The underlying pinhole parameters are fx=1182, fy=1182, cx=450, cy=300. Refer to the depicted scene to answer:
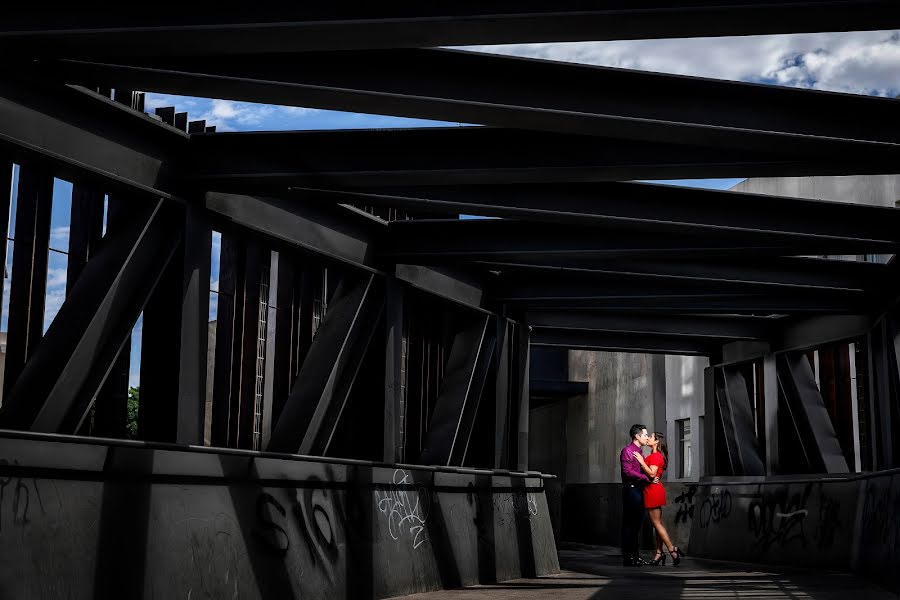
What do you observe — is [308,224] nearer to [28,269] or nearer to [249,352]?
[249,352]

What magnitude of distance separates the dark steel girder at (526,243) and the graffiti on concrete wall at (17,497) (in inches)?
271

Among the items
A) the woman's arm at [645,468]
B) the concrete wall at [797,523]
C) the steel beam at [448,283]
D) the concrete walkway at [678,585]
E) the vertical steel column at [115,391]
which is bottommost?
the concrete walkway at [678,585]

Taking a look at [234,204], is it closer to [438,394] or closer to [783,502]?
[438,394]

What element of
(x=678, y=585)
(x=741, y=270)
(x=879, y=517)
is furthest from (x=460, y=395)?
(x=879, y=517)

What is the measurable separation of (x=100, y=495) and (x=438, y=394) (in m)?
8.77

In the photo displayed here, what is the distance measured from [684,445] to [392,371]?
23.7m

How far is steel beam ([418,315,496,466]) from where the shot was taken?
602 inches

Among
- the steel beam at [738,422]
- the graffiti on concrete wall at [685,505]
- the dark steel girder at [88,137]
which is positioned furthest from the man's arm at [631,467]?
the dark steel girder at [88,137]

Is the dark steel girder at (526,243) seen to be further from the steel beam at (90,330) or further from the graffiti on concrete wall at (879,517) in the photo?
the steel beam at (90,330)

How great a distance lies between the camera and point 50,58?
7891mm

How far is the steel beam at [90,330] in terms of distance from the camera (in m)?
8.69

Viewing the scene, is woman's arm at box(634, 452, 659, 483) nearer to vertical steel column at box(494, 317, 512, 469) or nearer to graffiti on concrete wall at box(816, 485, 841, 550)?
vertical steel column at box(494, 317, 512, 469)

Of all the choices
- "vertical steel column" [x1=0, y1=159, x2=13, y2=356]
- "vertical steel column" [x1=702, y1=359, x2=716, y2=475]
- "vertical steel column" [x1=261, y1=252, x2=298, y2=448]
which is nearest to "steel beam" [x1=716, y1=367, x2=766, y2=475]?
"vertical steel column" [x1=702, y1=359, x2=716, y2=475]

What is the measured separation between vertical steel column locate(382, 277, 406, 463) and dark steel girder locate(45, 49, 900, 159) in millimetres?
5297
